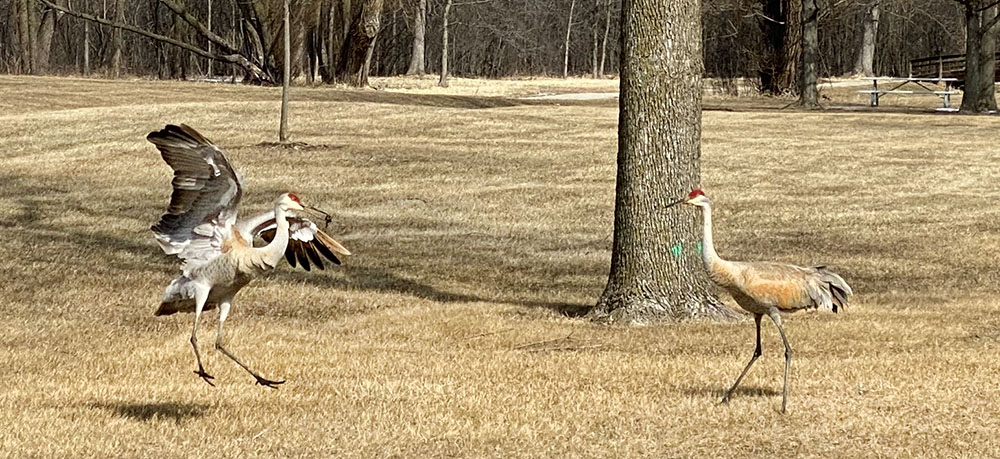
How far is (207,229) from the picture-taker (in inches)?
300

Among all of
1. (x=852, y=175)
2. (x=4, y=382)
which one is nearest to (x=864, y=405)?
(x=4, y=382)

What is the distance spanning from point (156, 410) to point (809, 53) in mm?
31647

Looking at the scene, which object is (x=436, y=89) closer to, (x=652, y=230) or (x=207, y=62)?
(x=207, y=62)

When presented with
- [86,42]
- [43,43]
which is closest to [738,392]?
[43,43]

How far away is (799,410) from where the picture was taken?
8.30m

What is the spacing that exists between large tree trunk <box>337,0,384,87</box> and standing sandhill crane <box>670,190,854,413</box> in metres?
30.7

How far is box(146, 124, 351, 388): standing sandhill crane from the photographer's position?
7.41m

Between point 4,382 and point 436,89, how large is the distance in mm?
40140

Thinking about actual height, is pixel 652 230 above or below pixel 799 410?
above

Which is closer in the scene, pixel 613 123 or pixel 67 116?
pixel 67 116

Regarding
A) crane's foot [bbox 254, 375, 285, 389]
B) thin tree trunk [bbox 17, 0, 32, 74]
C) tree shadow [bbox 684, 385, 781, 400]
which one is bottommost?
tree shadow [bbox 684, 385, 781, 400]

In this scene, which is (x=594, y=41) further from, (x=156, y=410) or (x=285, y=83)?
(x=156, y=410)

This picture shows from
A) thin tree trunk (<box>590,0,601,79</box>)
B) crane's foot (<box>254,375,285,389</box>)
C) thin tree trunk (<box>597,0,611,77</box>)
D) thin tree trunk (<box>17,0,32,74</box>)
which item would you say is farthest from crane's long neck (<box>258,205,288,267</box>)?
thin tree trunk (<box>597,0,611,77</box>)

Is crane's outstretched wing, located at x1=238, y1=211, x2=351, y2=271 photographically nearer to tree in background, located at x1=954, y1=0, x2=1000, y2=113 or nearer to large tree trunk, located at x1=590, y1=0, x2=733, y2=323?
large tree trunk, located at x1=590, y1=0, x2=733, y2=323
